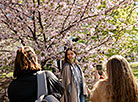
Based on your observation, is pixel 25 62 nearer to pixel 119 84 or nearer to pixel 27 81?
pixel 27 81

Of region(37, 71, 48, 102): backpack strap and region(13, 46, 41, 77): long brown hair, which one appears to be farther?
region(13, 46, 41, 77): long brown hair

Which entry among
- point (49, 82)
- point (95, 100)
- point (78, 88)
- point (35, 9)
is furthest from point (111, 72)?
A: point (35, 9)

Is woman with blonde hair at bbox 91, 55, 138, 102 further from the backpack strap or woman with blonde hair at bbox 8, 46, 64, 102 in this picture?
the backpack strap

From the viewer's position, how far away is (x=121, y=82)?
6.00 ft

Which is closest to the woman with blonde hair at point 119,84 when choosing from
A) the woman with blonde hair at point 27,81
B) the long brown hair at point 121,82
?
the long brown hair at point 121,82

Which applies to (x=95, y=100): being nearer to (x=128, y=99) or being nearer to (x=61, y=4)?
(x=128, y=99)

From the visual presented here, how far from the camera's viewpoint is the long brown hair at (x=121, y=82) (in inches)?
71.9

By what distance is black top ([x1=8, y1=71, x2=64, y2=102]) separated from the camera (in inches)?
69.2

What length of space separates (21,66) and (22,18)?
10.5 feet

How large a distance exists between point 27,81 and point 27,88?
70mm

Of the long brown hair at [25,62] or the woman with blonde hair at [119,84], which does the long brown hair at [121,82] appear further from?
the long brown hair at [25,62]

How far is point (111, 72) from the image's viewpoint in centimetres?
189

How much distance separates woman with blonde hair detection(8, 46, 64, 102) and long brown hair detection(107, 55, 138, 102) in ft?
1.87

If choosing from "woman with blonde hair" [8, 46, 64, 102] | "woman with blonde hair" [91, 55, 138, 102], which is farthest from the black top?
"woman with blonde hair" [91, 55, 138, 102]
